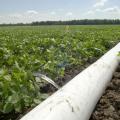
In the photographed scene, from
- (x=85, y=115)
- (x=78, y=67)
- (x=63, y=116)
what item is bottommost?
(x=78, y=67)

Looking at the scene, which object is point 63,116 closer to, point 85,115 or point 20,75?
point 85,115

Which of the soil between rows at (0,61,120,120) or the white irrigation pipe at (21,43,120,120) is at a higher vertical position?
the white irrigation pipe at (21,43,120,120)

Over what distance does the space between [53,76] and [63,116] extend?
1.72 metres

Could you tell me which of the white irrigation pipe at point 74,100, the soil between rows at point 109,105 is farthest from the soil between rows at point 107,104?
the white irrigation pipe at point 74,100

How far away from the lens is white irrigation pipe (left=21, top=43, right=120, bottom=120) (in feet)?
5.93

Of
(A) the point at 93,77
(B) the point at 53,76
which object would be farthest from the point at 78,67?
(A) the point at 93,77

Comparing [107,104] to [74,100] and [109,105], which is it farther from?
[74,100]

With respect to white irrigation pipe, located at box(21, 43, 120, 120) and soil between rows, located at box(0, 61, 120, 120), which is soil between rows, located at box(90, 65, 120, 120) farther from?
white irrigation pipe, located at box(21, 43, 120, 120)

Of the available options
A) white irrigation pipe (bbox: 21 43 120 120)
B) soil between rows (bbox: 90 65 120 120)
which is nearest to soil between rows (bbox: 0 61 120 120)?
soil between rows (bbox: 90 65 120 120)

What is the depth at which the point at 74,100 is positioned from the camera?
2143 mm

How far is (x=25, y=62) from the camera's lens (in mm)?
3496

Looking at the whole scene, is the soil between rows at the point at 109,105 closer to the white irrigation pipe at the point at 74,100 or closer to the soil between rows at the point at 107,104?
the soil between rows at the point at 107,104

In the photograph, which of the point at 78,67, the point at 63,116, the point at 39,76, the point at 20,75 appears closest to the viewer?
the point at 63,116

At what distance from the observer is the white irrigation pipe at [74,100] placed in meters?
1.81
